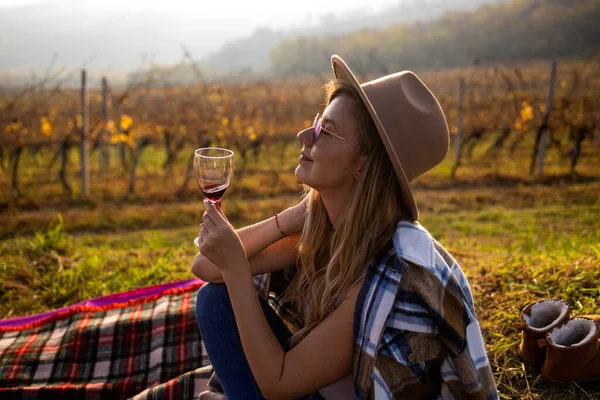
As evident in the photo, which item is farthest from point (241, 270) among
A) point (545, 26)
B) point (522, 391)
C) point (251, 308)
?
point (545, 26)

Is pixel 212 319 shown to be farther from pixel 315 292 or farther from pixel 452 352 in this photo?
pixel 452 352

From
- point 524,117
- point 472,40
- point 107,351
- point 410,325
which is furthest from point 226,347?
point 472,40

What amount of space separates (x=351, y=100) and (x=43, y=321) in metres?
2.51

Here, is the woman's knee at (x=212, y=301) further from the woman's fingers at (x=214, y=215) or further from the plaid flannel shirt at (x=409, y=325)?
the plaid flannel shirt at (x=409, y=325)

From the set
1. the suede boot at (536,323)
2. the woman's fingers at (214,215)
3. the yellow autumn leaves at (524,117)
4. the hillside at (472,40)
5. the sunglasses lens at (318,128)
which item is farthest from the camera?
the hillside at (472,40)

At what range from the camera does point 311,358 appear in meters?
1.68

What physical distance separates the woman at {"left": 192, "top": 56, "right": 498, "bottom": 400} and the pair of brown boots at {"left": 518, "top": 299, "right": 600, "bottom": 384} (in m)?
0.66

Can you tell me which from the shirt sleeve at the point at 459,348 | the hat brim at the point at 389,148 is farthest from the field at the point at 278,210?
the hat brim at the point at 389,148

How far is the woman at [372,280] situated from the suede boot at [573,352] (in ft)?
2.12

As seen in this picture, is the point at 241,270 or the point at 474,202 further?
the point at 474,202

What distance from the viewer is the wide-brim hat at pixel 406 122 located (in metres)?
1.71

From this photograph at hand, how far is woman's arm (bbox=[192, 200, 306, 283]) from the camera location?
2.31 m

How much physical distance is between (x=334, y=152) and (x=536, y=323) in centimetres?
149

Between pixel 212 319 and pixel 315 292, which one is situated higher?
pixel 315 292
